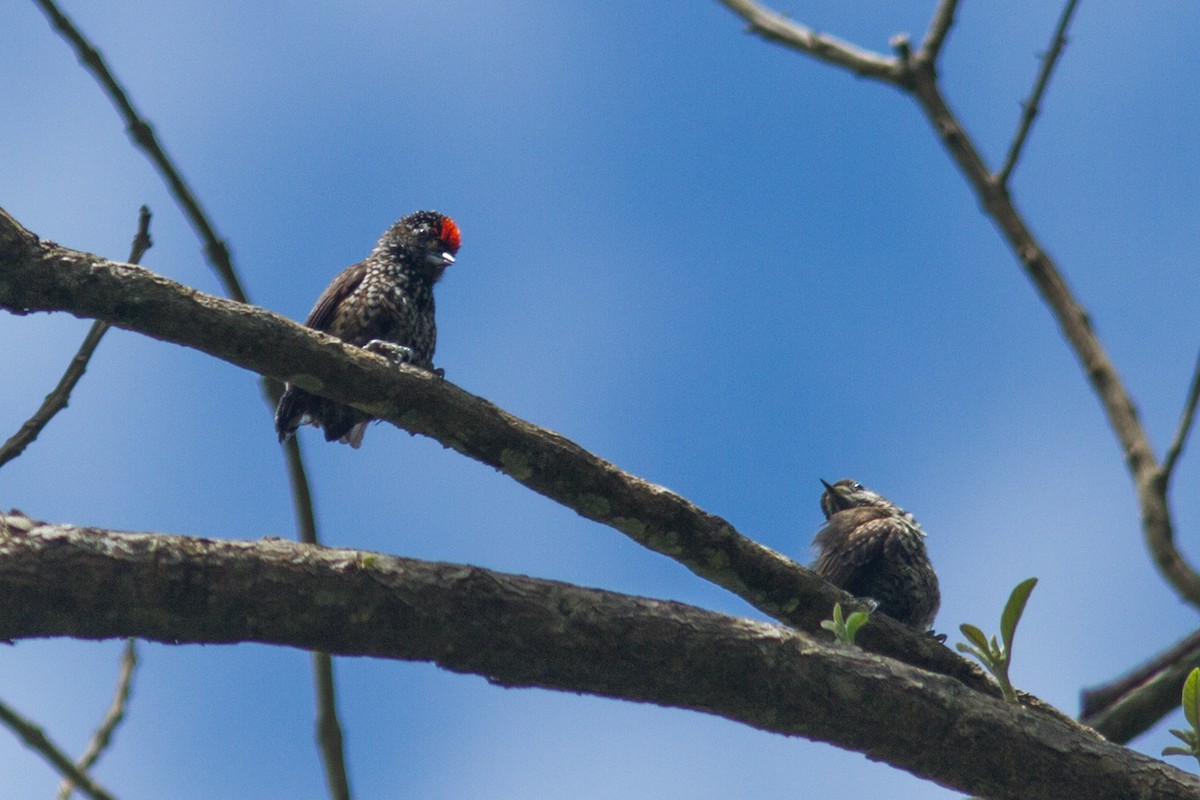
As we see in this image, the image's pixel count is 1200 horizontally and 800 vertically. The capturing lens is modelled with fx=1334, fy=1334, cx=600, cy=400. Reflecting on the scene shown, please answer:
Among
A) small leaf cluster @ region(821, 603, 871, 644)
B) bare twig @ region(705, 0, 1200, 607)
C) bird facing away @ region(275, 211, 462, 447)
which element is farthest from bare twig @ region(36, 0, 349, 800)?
bird facing away @ region(275, 211, 462, 447)

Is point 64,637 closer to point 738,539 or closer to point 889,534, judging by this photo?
point 738,539

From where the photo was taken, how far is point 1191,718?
11.4ft

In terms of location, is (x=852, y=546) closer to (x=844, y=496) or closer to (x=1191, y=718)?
(x=844, y=496)

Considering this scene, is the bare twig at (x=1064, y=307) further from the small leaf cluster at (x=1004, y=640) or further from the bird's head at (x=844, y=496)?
the bird's head at (x=844, y=496)

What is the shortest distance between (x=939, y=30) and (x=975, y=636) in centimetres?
170

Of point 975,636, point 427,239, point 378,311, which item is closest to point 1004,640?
point 975,636

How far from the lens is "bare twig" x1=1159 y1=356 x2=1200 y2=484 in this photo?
2.29 m

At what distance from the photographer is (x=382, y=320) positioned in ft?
22.6

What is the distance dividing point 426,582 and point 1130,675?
1655mm

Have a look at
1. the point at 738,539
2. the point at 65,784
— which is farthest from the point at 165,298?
the point at 738,539

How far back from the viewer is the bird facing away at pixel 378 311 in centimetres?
660

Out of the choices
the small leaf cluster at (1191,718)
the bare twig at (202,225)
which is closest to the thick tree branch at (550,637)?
the small leaf cluster at (1191,718)

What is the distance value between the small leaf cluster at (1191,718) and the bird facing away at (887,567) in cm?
315

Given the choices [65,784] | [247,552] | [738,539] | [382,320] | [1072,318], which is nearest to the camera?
[1072,318]
